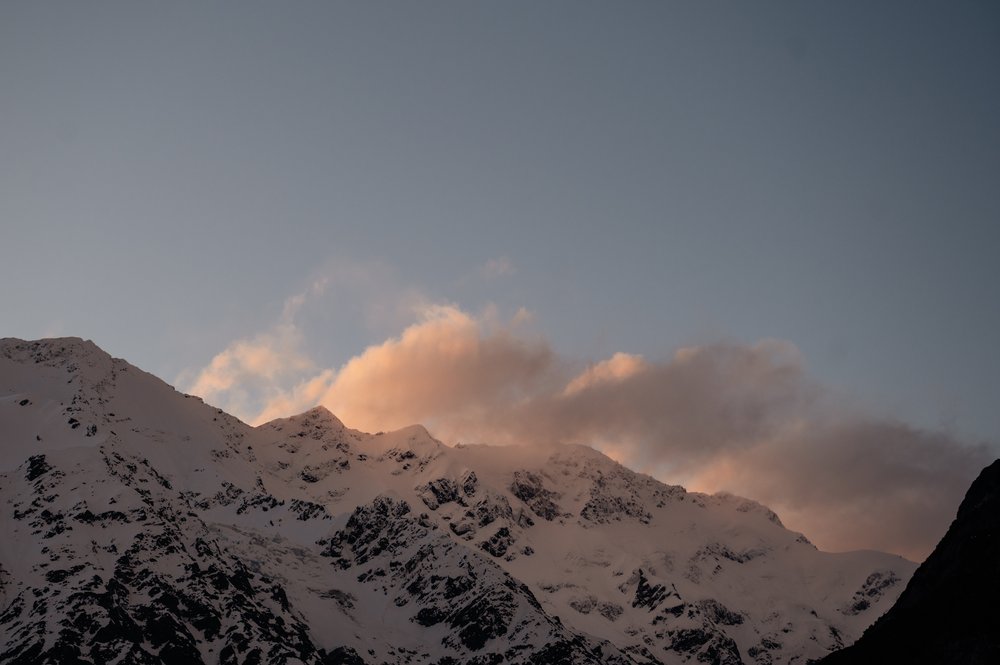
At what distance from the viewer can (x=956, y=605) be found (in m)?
96.9

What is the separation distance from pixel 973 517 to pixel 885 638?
14.8 m

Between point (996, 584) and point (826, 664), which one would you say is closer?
point (996, 584)

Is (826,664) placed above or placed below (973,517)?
below

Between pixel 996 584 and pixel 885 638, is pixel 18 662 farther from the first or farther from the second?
pixel 996 584

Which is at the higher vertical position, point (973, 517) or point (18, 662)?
point (973, 517)

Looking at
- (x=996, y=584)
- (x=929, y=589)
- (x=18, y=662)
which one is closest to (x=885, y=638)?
(x=929, y=589)

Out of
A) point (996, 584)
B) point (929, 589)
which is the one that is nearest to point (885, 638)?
point (929, 589)

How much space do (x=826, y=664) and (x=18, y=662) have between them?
155 m

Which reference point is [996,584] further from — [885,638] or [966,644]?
[885,638]

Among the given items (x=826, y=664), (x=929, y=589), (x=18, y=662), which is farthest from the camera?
(x=18, y=662)

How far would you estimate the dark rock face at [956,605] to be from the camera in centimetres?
9062

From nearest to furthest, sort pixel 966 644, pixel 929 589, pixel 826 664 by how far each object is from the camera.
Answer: pixel 966 644 → pixel 929 589 → pixel 826 664

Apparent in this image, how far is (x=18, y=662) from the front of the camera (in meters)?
198

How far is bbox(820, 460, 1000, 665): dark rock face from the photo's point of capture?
90.6 metres
